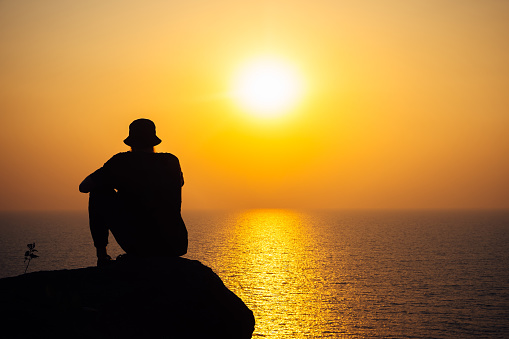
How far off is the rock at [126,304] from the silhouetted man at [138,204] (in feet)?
1.03

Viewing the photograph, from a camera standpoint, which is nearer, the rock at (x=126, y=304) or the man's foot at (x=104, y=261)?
the rock at (x=126, y=304)

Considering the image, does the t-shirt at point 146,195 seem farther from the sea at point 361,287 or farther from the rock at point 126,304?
the sea at point 361,287

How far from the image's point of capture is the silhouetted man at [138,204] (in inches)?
319

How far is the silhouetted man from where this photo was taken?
8.09m

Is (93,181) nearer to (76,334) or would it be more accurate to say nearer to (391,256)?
(76,334)

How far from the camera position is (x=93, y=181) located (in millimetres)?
7891

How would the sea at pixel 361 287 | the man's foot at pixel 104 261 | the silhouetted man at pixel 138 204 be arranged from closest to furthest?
the silhouetted man at pixel 138 204 < the man's foot at pixel 104 261 < the sea at pixel 361 287

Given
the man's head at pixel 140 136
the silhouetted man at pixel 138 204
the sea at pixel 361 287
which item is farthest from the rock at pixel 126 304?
the sea at pixel 361 287

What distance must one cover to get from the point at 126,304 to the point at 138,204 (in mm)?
1621

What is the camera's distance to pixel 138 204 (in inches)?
325

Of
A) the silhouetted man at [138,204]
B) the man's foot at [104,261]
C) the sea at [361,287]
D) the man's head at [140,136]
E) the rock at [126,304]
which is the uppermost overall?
the man's head at [140,136]

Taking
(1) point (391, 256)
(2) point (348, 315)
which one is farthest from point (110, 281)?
(1) point (391, 256)

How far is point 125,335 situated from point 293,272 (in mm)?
149004

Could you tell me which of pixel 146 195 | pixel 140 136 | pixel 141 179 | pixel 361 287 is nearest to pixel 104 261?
pixel 146 195
